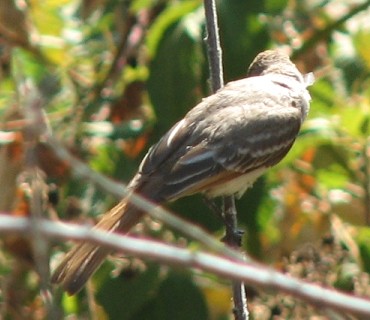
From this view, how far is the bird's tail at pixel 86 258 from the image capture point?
3.61 metres

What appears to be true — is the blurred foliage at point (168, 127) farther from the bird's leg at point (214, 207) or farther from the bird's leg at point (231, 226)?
the bird's leg at point (231, 226)

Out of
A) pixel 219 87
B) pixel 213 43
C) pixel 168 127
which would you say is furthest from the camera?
pixel 168 127

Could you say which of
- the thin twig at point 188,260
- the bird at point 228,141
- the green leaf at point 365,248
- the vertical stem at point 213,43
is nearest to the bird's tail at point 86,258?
the bird at point 228,141

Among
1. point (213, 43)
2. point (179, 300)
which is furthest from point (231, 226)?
point (213, 43)

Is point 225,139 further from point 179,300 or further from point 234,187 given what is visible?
point 179,300

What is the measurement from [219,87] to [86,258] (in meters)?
1.11

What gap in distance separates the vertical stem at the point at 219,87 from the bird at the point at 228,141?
6.9 inches

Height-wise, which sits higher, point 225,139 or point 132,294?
point 225,139

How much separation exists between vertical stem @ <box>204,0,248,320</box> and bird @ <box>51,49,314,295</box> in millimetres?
174

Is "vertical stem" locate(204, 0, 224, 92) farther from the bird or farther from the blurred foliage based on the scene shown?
the blurred foliage

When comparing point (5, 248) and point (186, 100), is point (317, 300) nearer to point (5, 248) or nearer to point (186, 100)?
point (186, 100)

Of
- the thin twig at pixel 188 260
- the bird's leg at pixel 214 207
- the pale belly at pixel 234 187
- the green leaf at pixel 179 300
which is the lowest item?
the green leaf at pixel 179 300

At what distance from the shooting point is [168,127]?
482cm

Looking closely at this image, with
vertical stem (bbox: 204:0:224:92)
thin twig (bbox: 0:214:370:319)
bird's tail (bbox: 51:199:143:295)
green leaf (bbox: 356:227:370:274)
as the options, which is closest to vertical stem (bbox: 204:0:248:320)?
vertical stem (bbox: 204:0:224:92)
